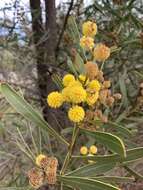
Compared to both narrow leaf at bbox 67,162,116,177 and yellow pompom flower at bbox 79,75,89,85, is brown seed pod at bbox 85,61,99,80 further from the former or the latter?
narrow leaf at bbox 67,162,116,177

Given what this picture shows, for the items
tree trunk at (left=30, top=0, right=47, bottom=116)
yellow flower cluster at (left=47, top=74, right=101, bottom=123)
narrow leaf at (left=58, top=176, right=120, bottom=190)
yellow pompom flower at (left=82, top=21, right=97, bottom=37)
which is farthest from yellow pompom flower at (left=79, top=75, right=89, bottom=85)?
tree trunk at (left=30, top=0, right=47, bottom=116)

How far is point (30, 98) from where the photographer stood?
2.87 metres

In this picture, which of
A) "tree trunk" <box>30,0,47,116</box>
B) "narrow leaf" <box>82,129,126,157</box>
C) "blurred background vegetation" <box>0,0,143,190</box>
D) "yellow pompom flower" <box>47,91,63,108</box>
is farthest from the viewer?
"tree trunk" <box>30,0,47,116</box>

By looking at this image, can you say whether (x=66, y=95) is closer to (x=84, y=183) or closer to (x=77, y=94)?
(x=77, y=94)

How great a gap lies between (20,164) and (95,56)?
126 centimetres

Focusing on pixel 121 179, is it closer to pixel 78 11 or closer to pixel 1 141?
pixel 1 141

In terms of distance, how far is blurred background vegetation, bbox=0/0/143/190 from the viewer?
7.37 ft

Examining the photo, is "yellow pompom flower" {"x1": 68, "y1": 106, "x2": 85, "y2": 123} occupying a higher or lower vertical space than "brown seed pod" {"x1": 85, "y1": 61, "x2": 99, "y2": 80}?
lower

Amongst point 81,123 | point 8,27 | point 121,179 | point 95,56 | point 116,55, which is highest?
point 8,27

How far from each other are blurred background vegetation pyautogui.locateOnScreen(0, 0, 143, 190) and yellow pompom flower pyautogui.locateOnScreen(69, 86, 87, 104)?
83cm

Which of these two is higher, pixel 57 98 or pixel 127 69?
pixel 127 69

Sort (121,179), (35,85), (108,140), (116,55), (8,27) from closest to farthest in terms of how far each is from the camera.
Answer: (108,140) → (121,179) → (116,55) → (8,27) → (35,85)

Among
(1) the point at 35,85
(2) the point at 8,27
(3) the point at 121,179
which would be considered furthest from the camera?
(1) the point at 35,85

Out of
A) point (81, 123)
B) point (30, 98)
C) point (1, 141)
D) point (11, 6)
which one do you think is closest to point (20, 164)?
point (1, 141)
